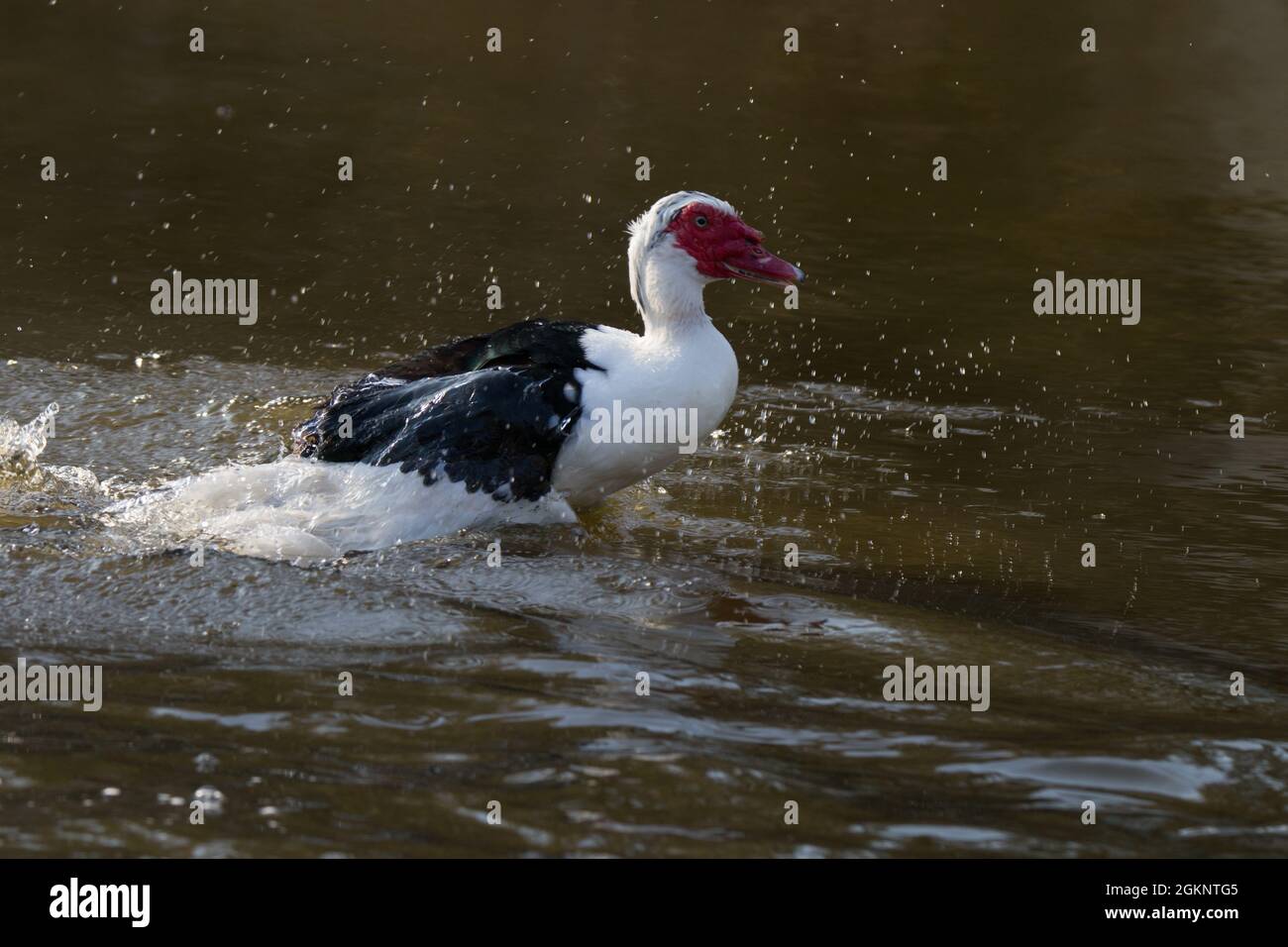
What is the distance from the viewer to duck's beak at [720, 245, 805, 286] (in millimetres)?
6707

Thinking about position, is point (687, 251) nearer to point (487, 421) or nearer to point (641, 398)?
point (641, 398)

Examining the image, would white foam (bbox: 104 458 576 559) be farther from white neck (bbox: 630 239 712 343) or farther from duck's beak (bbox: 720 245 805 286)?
duck's beak (bbox: 720 245 805 286)

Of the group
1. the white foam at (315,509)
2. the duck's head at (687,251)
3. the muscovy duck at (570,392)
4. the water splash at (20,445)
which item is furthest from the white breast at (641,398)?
the water splash at (20,445)

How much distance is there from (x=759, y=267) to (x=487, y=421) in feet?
4.17

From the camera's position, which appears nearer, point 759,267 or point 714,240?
point 714,240

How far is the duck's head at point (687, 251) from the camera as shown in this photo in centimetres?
661

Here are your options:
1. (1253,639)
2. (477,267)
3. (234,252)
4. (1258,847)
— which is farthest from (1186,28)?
(1258,847)

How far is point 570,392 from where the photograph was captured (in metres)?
6.39

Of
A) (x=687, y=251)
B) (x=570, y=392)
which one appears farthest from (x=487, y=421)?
(x=687, y=251)

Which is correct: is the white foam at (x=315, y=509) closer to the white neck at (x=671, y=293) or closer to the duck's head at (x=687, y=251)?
the white neck at (x=671, y=293)

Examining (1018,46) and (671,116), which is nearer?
(671,116)
